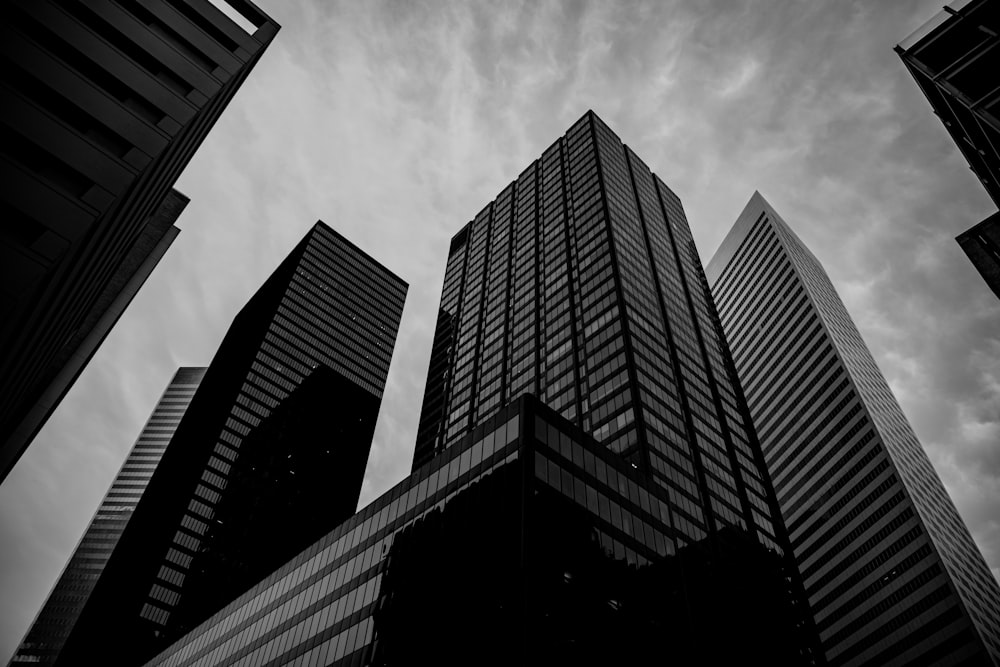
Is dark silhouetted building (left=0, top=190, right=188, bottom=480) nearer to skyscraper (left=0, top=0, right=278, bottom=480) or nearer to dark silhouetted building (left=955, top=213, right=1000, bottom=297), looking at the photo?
skyscraper (left=0, top=0, right=278, bottom=480)

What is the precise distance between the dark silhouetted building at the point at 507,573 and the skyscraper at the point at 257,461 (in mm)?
77473

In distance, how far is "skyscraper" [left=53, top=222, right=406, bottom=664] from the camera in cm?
12488

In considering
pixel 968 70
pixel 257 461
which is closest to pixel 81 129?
pixel 968 70

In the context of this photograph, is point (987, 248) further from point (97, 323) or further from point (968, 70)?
point (97, 323)

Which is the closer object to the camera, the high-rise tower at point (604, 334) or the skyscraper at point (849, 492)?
the high-rise tower at point (604, 334)

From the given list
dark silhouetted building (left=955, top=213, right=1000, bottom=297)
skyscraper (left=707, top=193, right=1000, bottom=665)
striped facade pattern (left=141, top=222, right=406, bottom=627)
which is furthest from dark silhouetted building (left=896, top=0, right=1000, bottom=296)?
striped facade pattern (left=141, top=222, right=406, bottom=627)

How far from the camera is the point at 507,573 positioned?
3978 centimetres

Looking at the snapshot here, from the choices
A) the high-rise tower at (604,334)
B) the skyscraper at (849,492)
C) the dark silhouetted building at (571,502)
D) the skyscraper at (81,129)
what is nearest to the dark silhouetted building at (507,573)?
the dark silhouetted building at (571,502)

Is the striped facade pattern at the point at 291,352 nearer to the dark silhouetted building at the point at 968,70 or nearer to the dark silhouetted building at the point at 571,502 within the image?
the dark silhouetted building at the point at 571,502

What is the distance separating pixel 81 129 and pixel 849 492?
5473 inches

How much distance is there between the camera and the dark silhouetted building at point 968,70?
33000 millimetres

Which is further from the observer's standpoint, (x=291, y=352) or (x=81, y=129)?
(x=291, y=352)

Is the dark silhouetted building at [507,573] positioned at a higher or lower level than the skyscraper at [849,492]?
lower

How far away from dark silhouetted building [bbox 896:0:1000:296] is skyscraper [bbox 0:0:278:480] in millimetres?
38574
